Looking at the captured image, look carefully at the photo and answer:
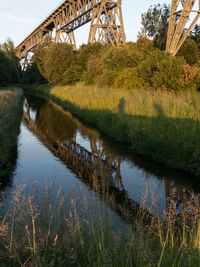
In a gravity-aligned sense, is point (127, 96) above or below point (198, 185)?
above

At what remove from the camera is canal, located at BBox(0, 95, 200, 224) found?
15.1 feet

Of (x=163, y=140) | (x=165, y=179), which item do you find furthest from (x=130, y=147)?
(x=165, y=179)

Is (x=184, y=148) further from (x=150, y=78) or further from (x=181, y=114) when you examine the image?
(x=150, y=78)

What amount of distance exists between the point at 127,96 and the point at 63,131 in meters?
4.01

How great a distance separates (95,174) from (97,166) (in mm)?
3069

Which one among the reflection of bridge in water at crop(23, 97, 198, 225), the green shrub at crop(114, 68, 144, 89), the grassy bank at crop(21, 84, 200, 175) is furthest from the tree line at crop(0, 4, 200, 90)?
the reflection of bridge in water at crop(23, 97, 198, 225)

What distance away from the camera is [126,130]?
10047 millimetres

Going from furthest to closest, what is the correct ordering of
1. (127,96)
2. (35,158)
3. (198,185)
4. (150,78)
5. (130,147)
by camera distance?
1. (150,78)
2. (127,96)
3. (130,147)
4. (35,158)
5. (198,185)

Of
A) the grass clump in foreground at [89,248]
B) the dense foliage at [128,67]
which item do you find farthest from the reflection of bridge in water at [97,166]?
the dense foliage at [128,67]

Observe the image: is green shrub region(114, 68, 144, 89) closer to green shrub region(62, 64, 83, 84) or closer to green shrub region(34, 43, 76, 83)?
green shrub region(62, 64, 83, 84)

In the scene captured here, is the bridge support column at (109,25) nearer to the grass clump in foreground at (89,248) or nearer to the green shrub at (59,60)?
the green shrub at (59,60)

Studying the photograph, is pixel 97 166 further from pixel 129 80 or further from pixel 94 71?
pixel 94 71

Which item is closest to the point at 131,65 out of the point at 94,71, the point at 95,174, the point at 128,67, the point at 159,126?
the point at 128,67

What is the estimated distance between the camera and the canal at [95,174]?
459cm
